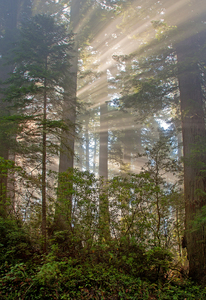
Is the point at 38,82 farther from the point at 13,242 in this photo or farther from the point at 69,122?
the point at 13,242

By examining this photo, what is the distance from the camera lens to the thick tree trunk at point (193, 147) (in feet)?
17.6

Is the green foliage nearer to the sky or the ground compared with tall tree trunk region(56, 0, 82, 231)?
nearer to the ground

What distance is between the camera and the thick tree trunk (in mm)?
5355

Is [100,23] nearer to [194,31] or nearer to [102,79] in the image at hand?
[102,79]

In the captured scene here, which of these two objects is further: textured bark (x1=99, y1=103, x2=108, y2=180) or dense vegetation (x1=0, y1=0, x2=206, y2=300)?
textured bark (x1=99, y1=103, x2=108, y2=180)

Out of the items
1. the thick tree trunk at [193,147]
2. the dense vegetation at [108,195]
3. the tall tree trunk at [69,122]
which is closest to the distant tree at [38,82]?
the dense vegetation at [108,195]

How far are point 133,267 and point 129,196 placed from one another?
5.91ft

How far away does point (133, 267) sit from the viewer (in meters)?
→ 4.63

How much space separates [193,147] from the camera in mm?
5926

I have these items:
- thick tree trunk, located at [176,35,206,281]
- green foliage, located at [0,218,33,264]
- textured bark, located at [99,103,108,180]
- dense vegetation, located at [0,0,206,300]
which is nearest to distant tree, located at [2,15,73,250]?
dense vegetation, located at [0,0,206,300]

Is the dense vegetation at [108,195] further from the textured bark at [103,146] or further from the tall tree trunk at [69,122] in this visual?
the textured bark at [103,146]

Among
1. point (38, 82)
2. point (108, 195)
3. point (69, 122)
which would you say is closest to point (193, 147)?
point (108, 195)

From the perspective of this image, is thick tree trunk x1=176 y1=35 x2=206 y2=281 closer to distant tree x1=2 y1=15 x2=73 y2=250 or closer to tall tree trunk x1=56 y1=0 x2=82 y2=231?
tall tree trunk x1=56 y1=0 x2=82 y2=231

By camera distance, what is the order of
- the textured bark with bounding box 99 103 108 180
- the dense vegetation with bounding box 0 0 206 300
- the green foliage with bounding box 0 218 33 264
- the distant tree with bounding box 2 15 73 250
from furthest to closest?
the textured bark with bounding box 99 103 108 180 → the distant tree with bounding box 2 15 73 250 → the green foliage with bounding box 0 218 33 264 → the dense vegetation with bounding box 0 0 206 300
